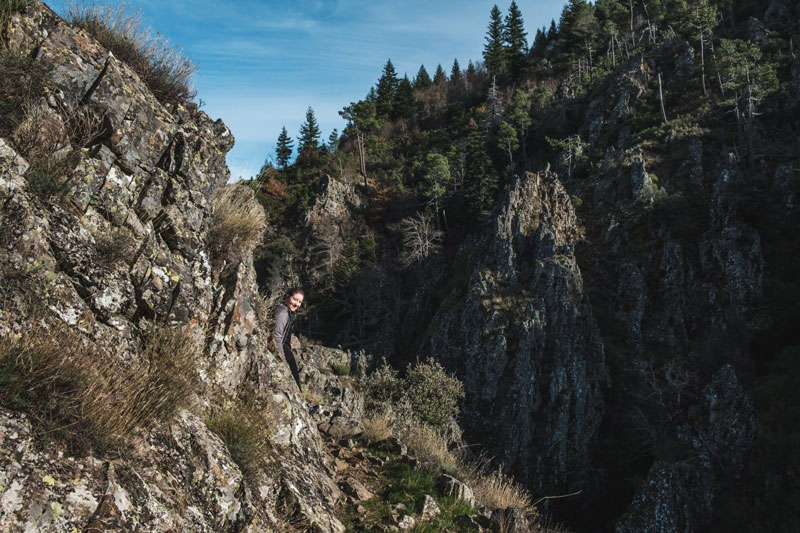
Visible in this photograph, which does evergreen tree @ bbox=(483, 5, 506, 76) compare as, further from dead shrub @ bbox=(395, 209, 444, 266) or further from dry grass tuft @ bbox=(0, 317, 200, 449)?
dry grass tuft @ bbox=(0, 317, 200, 449)

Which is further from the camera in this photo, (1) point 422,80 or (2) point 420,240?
(1) point 422,80

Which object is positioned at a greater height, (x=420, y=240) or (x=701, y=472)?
(x=420, y=240)

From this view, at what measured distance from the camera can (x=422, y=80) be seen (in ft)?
255

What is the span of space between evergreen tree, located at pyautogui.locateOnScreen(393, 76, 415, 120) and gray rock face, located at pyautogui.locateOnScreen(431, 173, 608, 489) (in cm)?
3991

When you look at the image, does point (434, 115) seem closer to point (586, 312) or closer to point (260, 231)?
point (586, 312)

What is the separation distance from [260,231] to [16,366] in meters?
3.25

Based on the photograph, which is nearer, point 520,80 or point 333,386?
point 333,386

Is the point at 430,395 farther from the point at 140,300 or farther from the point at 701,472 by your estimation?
the point at 140,300

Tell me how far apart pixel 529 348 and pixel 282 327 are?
23.1 meters

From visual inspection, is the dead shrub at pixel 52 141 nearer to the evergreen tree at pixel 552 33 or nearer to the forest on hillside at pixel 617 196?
the forest on hillside at pixel 617 196

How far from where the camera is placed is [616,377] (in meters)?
26.9

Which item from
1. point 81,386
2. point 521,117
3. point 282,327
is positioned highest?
point 521,117

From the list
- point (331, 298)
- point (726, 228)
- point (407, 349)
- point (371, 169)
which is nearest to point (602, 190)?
point (726, 228)

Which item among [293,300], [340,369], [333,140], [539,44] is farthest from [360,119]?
[293,300]
